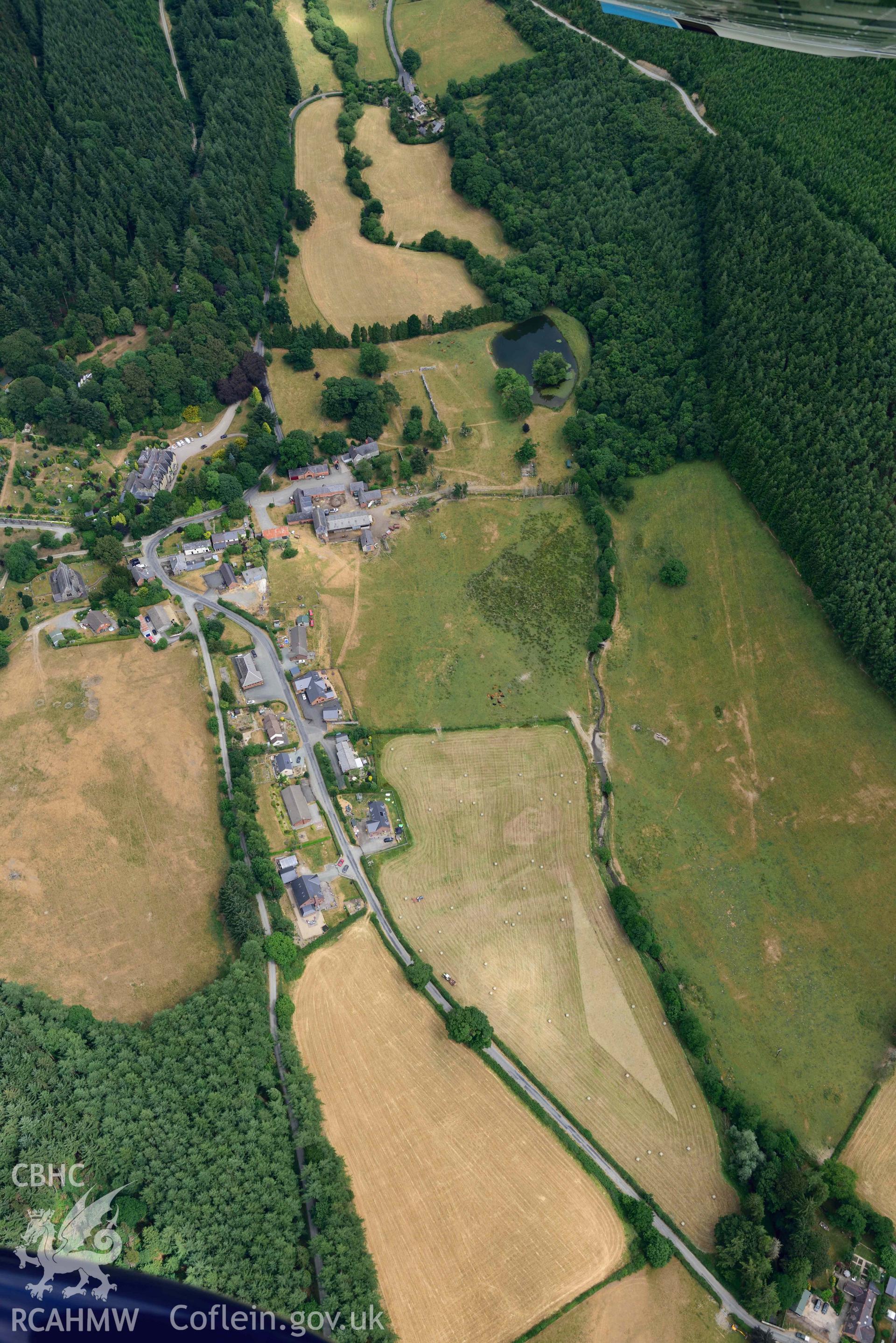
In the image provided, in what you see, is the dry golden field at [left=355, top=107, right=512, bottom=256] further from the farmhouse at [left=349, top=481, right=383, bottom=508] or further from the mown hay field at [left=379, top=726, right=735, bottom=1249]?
the mown hay field at [left=379, top=726, right=735, bottom=1249]

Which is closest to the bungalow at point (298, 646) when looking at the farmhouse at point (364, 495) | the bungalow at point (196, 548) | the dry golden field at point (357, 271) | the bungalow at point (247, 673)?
the bungalow at point (247, 673)

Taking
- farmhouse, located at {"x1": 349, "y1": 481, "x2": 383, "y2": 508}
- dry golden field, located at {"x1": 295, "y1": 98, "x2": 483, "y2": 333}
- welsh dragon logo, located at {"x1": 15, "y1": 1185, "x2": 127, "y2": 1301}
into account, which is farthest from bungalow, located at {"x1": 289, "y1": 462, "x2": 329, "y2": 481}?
welsh dragon logo, located at {"x1": 15, "y1": 1185, "x2": 127, "y2": 1301}

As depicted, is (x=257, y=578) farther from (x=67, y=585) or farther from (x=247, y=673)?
(x=67, y=585)

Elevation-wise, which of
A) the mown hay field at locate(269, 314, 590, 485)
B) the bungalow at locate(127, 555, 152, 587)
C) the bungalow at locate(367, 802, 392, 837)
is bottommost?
the bungalow at locate(367, 802, 392, 837)

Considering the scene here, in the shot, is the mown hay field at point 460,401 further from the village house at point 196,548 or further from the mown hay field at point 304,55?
the mown hay field at point 304,55

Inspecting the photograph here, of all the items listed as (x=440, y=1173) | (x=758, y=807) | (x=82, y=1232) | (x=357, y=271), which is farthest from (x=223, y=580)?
(x=758, y=807)

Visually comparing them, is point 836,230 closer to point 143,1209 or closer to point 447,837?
point 447,837

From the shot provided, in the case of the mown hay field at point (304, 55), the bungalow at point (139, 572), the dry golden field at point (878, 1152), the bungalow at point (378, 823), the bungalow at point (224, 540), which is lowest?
the dry golden field at point (878, 1152)

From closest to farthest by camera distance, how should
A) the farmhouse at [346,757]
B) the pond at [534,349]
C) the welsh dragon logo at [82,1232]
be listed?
1. the welsh dragon logo at [82,1232]
2. the farmhouse at [346,757]
3. the pond at [534,349]
